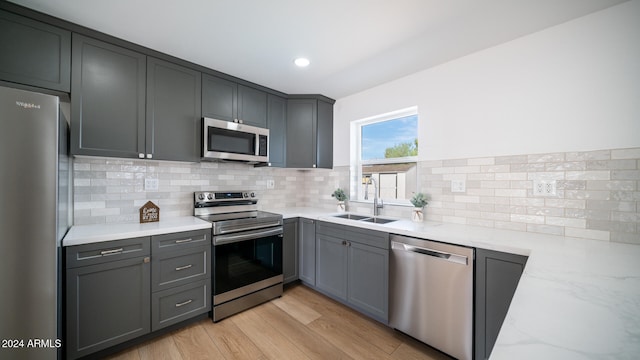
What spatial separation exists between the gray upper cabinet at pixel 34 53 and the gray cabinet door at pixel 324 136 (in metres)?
2.34

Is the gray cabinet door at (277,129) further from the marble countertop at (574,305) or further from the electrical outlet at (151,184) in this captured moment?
the marble countertop at (574,305)

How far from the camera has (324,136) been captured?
3295 millimetres

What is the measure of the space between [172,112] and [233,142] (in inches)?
23.4

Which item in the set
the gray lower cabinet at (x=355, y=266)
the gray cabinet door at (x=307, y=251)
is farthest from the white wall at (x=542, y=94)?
the gray cabinet door at (x=307, y=251)

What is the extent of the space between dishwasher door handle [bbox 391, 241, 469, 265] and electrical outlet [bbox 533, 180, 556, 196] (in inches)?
31.3

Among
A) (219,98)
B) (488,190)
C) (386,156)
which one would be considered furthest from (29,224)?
(488,190)

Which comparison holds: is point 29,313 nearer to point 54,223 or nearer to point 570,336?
point 54,223

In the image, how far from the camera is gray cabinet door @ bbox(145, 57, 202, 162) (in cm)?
214

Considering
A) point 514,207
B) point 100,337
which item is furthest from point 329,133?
point 100,337

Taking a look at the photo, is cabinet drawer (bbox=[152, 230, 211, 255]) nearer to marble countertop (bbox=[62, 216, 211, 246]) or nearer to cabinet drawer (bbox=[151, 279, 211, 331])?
marble countertop (bbox=[62, 216, 211, 246])

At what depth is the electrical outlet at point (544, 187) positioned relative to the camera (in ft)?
5.78

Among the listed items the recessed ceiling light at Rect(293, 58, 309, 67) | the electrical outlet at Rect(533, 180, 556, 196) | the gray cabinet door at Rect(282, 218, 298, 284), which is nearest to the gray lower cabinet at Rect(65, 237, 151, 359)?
the gray cabinet door at Rect(282, 218, 298, 284)

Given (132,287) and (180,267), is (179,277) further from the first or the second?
(132,287)

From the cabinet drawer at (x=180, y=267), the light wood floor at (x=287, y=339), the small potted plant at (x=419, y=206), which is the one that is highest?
the small potted plant at (x=419, y=206)
